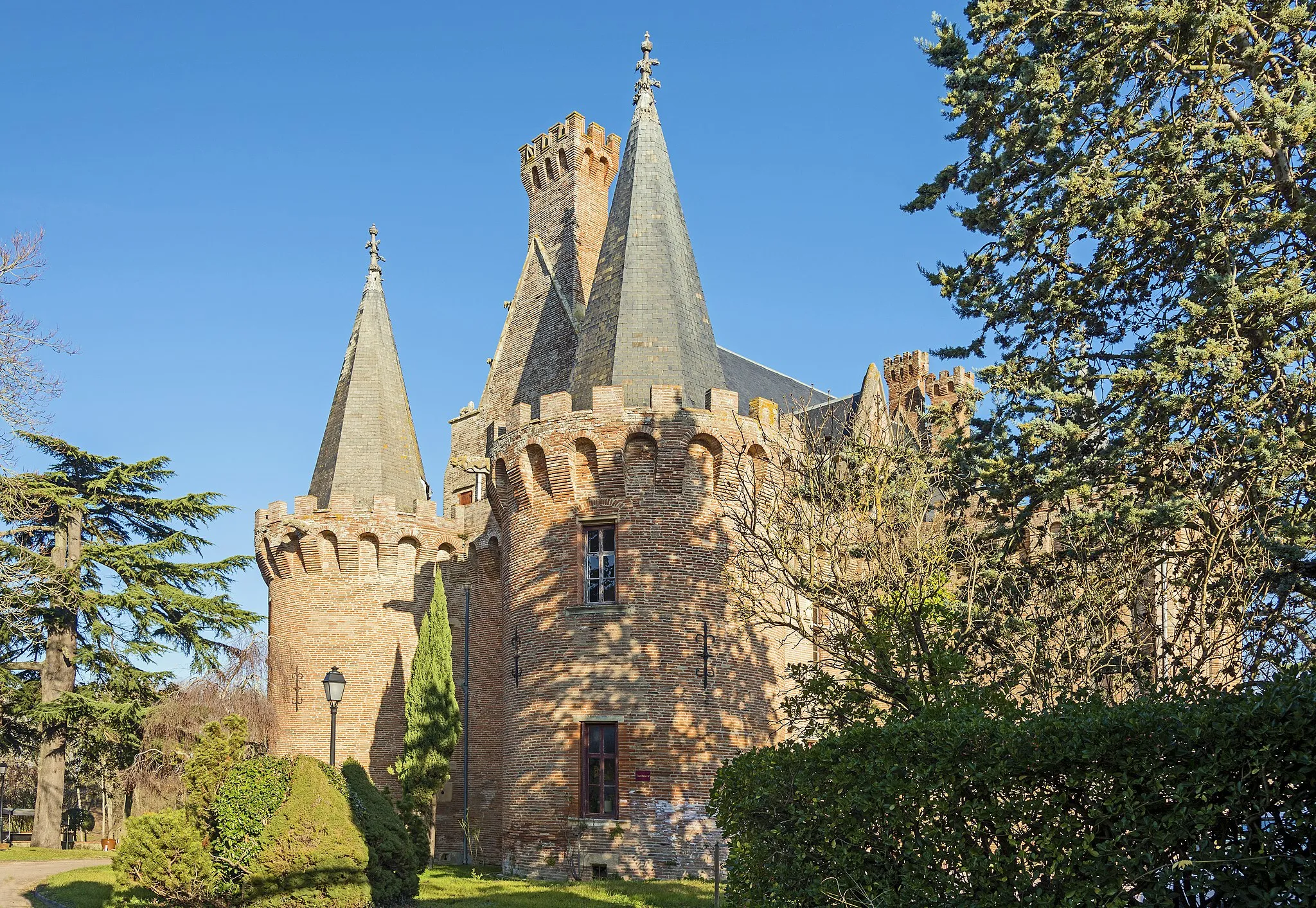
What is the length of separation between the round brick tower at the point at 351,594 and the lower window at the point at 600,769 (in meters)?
8.33

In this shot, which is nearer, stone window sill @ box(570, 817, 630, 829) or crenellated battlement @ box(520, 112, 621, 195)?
stone window sill @ box(570, 817, 630, 829)

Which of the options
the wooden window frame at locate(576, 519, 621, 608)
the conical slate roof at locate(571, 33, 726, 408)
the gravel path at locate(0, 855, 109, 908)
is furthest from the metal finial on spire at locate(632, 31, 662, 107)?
the gravel path at locate(0, 855, 109, 908)

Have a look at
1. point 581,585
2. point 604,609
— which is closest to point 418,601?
point 581,585

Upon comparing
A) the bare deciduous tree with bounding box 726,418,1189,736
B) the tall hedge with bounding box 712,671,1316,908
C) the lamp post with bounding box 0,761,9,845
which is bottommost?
the lamp post with bounding box 0,761,9,845

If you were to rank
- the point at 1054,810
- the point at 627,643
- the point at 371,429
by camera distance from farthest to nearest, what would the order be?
the point at 371,429 → the point at 627,643 → the point at 1054,810

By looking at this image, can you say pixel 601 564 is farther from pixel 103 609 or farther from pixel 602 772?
pixel 103 609

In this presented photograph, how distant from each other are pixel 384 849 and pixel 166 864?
2974 millimetres

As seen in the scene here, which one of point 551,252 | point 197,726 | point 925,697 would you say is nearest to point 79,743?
point 197,726

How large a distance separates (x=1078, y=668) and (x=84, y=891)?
613 inches

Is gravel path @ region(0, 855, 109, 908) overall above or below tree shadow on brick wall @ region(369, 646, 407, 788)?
below

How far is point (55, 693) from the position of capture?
3219 cm

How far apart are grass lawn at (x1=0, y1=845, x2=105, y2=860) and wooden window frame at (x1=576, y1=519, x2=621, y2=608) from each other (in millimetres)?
14580

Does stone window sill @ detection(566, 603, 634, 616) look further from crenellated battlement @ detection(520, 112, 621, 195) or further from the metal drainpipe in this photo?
crenellated battlement @ detection(520, 112, 621, 195)

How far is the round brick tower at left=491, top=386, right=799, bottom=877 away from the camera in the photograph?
20016 millimetres
